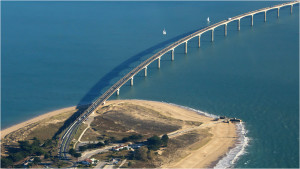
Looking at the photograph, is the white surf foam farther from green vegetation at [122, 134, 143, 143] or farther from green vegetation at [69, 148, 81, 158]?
green vegetation at [69, 148, 81, 158]

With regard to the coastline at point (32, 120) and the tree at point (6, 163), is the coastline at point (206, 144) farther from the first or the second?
the tree at point (6, 163)

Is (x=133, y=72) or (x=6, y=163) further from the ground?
(x=133, y=72)

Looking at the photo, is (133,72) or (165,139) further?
(133,72)

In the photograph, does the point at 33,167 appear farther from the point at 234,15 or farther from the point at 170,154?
the point at 234,15

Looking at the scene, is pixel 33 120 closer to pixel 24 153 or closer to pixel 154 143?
pixel 24 153

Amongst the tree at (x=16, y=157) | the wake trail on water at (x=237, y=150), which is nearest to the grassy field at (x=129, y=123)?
the wake trail on water at (x=237, y=150)

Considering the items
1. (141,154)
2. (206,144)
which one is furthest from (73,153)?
(206,144)

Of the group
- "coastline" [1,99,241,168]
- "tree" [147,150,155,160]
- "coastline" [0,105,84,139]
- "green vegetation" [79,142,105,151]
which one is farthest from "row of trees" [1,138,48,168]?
"tree" [147,150,155,160]
